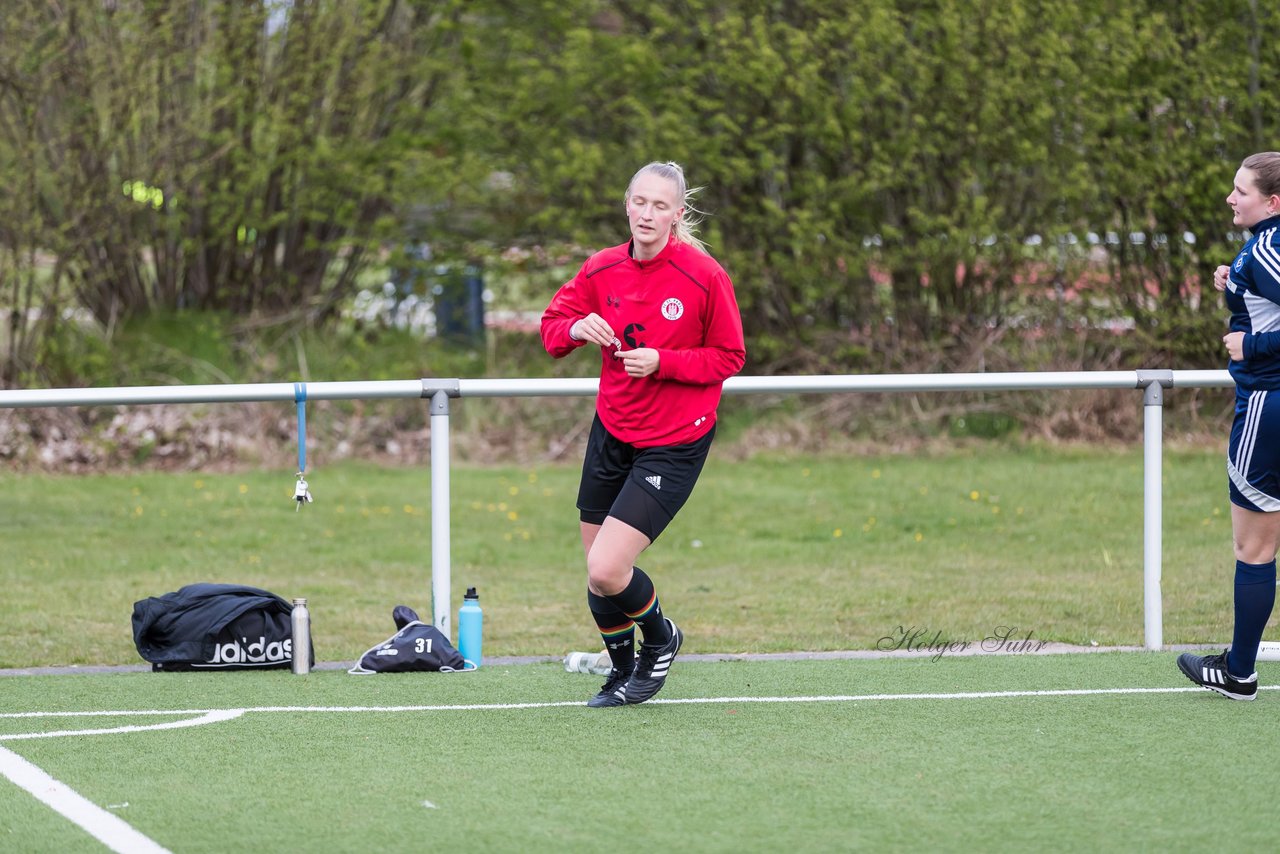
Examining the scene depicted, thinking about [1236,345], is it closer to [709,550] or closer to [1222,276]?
[1222,276]

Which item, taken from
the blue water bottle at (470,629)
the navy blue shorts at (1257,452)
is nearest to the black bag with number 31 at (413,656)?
the blue water bottle at (470,629)

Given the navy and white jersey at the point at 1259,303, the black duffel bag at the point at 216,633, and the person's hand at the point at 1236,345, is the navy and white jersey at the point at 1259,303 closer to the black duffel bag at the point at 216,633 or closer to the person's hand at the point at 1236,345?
the person's hand at the point at 1236,345

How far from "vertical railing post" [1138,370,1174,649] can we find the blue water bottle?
2.81 m

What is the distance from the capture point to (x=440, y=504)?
279 inches

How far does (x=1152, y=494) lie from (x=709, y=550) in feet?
14.2

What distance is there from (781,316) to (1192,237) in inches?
143

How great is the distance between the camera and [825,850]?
4.30 m

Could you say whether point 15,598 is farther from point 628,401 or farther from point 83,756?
point 628,401

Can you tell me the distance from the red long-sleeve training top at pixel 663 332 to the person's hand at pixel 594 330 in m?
0.08

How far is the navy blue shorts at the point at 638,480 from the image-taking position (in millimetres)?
5750

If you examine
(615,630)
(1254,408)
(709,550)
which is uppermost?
(1254,408)

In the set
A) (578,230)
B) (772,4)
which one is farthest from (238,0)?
(772,4)

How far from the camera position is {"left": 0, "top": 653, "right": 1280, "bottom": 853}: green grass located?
4469 millimetres

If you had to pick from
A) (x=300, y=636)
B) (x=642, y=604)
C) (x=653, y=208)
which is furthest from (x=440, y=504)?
(x=653, y=208)
